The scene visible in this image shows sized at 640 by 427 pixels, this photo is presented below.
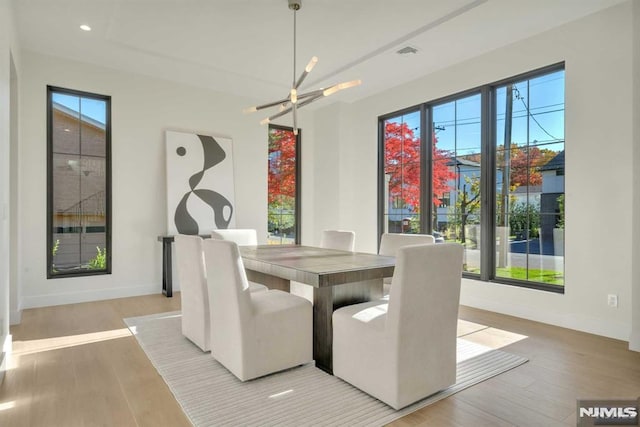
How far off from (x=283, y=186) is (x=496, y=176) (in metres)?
3.28

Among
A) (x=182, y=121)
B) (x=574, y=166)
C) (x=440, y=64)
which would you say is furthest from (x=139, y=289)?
(x=574, y=166)

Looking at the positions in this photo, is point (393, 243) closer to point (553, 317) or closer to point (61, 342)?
point (553, 317)

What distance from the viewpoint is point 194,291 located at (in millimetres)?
2883

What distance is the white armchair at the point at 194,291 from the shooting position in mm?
2768

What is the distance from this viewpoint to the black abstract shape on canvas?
4949mm

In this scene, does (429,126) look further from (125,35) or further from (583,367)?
(125,35)

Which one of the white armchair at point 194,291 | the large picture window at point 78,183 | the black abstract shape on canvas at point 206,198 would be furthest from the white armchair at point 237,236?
the large picture window at point 78,183

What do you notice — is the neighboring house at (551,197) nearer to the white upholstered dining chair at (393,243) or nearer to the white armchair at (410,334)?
the white upholstered dining chair at (393,243)

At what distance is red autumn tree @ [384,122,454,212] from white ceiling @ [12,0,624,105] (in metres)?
0.86

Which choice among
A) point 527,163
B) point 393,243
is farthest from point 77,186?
point 527,163

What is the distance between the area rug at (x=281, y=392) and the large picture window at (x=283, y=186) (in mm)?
3308

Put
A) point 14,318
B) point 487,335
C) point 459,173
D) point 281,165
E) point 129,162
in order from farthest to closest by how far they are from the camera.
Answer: point 281,165
point 129,162
point 459,173
point 14,318
point 487,335

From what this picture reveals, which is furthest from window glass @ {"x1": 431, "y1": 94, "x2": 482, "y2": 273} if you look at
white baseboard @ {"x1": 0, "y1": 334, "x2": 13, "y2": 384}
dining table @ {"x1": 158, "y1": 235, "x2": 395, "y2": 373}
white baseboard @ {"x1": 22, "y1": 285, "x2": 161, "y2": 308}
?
white baseboard @ {"x1": 0, "y1": 334, "x2": 13, "y2": 384}

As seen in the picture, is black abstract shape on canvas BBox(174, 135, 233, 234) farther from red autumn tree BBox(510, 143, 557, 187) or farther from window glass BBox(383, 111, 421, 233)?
red autumn tree BBox(510, 143, 557, 187)
